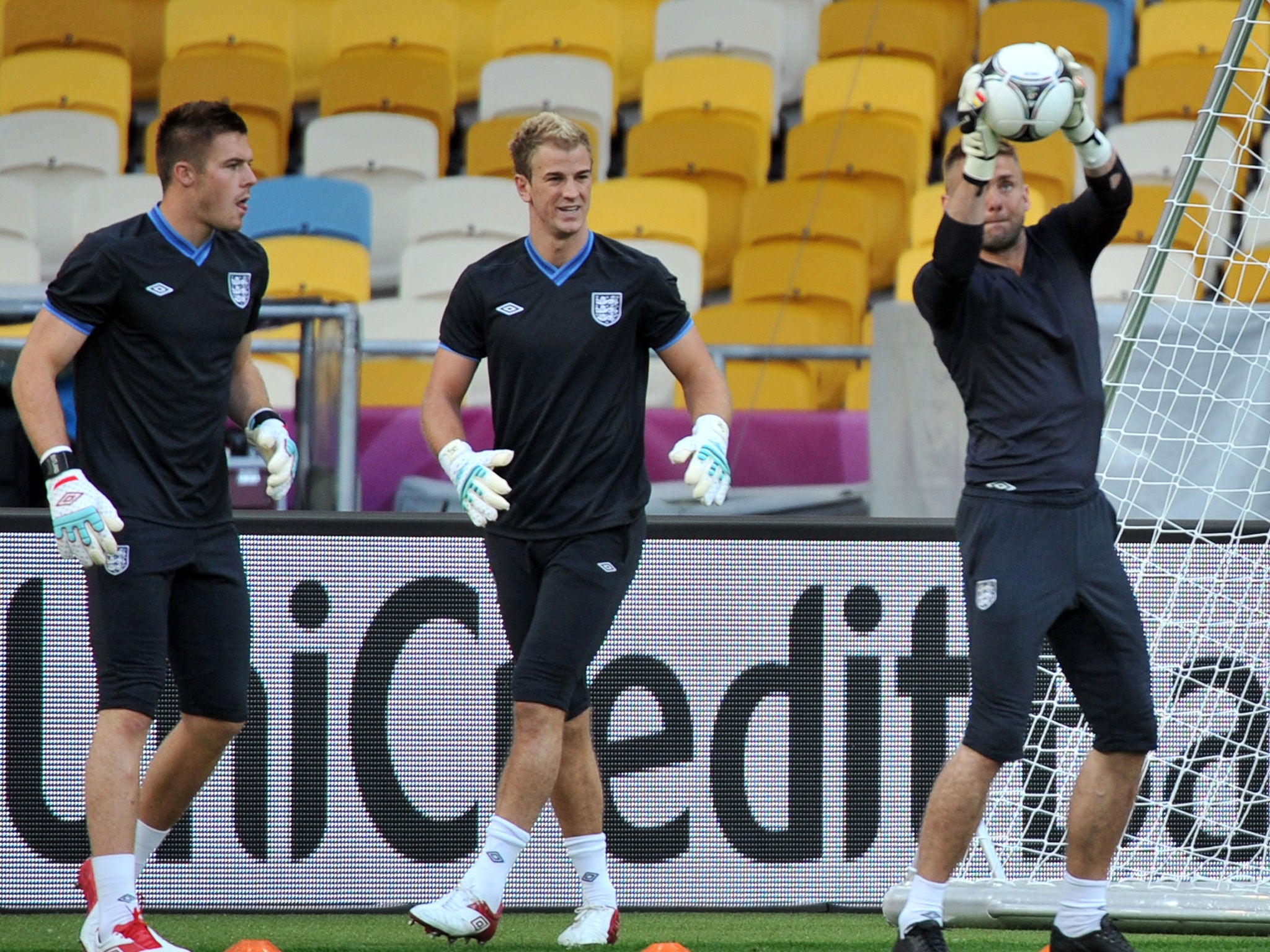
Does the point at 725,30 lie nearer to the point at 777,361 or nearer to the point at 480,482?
the point at 777,361

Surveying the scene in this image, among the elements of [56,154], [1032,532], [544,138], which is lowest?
[56,154]

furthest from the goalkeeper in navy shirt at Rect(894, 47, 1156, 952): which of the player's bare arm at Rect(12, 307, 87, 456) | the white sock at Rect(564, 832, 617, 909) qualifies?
the player's bare arm at Rect(12, 307, 87, 456)

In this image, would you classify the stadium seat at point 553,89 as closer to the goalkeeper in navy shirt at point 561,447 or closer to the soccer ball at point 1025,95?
the goalkeeper in navy shirt at point 561,447

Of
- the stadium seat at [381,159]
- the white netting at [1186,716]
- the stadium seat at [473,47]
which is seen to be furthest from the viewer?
the stadium seat at [473,47]

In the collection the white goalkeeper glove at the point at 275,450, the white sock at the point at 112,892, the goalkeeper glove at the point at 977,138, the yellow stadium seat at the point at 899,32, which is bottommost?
the white sock at the point at 112,892

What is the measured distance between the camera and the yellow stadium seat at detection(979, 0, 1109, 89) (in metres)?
11.0

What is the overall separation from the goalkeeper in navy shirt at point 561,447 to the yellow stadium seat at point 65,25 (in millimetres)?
8112

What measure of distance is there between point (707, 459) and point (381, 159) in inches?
278

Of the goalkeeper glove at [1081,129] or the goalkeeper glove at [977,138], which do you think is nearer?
the goalkeeper glove at [977,138]

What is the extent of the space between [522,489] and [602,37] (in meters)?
8.12

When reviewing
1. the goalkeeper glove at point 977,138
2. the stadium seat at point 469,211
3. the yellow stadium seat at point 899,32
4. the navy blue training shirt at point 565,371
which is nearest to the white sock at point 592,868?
the navy blue training shirt at point 565,371

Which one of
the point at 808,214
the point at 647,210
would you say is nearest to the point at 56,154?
the point at 647,210

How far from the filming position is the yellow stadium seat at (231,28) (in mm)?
11609

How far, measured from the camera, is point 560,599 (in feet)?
13.9
